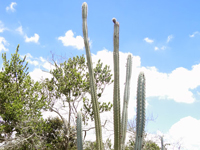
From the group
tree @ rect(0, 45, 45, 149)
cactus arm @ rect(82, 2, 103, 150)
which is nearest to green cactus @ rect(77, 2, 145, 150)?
cactus arm @ rect(82, 2, 103, 150)

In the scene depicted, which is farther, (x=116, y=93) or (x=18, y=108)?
(x=18, y=108)

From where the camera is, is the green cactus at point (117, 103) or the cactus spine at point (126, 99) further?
the cactus spine at point (126, 99)

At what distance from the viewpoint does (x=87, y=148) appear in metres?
13.4

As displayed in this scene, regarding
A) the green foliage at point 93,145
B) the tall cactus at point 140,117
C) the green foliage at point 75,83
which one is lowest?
the green foliage at point 93,145

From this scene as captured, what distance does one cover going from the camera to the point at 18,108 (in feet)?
29.6

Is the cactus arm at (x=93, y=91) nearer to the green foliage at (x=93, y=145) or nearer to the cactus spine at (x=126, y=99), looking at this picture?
the cactus spine at (x=126, y=99)

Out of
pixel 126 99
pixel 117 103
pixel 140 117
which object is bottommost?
pixel 140 117

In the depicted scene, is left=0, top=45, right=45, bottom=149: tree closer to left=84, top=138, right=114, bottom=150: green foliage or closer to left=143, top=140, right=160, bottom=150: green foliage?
left=84, top=138, right=114, bottom=150: green foliage

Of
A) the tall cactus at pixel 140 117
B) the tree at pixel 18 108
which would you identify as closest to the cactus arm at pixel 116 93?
the tall cactus at pixel 140 117

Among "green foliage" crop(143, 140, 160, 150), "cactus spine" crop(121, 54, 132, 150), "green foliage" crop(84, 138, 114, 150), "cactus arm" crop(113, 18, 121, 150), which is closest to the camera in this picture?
"cactus arm" crop(113, 18, 121, 150)

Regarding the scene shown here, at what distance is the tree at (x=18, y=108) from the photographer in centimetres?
934

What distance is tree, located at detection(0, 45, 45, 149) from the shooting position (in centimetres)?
934

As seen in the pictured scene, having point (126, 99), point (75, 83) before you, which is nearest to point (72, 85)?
point (75, 83)

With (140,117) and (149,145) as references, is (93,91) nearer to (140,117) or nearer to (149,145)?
(140,117)
